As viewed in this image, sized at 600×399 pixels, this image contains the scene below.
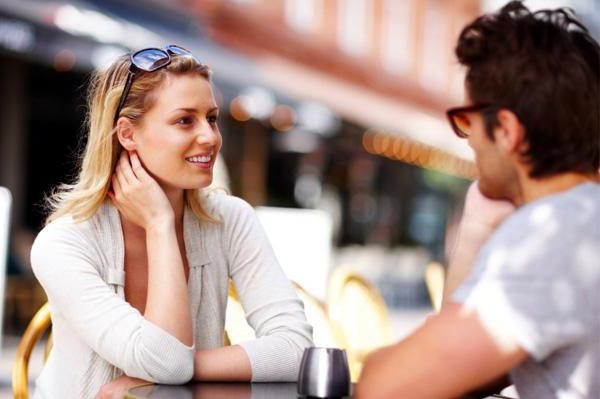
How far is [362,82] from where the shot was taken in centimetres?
1766

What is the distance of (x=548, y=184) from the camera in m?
1.78

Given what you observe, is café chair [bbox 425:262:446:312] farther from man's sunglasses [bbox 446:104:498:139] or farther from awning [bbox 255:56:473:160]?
awning [bbox 255:56:473:160]

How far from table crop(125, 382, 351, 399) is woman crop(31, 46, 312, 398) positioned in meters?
0.03

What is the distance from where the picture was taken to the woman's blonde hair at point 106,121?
242 centimetres

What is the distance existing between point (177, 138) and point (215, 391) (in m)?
0.62

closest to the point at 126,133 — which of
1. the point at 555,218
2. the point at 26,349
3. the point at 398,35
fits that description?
the point at 26,349

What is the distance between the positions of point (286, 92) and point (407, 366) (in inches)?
391

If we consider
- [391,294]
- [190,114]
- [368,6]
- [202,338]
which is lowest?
[391,294]

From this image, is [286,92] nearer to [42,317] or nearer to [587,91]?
[42,317]

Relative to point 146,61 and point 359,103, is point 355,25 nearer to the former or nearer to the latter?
point 359,103

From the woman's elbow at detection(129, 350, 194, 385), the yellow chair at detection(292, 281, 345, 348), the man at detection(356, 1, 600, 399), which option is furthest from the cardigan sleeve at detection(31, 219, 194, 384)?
the yellow chair at detection(292, 281, 345, 348)

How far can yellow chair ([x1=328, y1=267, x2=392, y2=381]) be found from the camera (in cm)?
446

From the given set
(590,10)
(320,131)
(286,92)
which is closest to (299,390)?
(286,92)

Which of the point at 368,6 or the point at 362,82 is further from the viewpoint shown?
the point at 368,6
